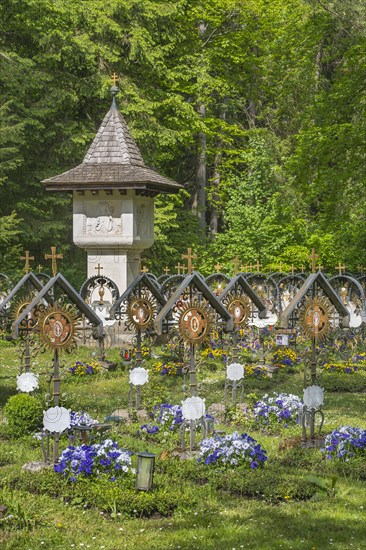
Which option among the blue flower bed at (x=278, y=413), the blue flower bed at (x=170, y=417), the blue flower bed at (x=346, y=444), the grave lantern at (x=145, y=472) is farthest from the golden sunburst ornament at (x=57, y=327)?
the blue flower bed at (x=278, y=413)

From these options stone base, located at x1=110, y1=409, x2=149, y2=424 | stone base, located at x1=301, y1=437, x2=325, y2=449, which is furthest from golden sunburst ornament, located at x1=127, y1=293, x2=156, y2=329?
stone base, located at x1=301, y1=437, x2=325, y2=449

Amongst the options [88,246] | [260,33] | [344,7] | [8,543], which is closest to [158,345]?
[88,246]

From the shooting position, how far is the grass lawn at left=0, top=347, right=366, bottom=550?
26.6 feet

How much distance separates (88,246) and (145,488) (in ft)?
49.7

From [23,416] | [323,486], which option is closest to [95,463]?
[323,486]

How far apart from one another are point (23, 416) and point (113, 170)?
39.7ft

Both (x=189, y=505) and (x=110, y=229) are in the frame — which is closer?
(x=189, y=505)

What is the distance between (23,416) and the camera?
12438 millimetres

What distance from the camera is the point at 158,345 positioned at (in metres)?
22.6

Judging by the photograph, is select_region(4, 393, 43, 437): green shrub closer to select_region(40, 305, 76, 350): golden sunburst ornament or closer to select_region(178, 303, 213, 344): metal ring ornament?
select_region(40, 305, 76, 350): golden sunburst ornament

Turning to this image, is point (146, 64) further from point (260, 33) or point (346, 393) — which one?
point (346, 393)

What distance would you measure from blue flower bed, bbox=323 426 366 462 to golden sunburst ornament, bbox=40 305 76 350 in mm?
3346

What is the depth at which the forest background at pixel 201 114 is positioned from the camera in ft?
89.1

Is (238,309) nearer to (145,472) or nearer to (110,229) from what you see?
(145,472)
